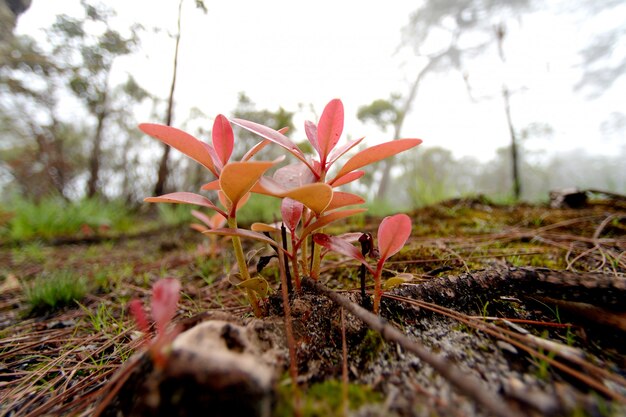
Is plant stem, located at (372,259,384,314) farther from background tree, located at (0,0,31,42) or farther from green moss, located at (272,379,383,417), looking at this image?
background tree, located at (0,0,31,42)

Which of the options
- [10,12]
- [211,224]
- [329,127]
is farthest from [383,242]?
[10,12]

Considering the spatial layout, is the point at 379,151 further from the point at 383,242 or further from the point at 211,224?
the point at 211,224

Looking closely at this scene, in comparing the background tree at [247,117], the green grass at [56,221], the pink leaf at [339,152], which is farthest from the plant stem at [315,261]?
the background tree at [247,117]

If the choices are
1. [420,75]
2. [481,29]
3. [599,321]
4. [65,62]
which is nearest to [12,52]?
[65,62]

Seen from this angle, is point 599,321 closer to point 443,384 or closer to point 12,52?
point 443,384

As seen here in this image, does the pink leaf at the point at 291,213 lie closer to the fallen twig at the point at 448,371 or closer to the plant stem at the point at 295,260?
the plant stem at the point at 295,260

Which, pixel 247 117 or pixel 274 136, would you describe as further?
pixel 247 117
